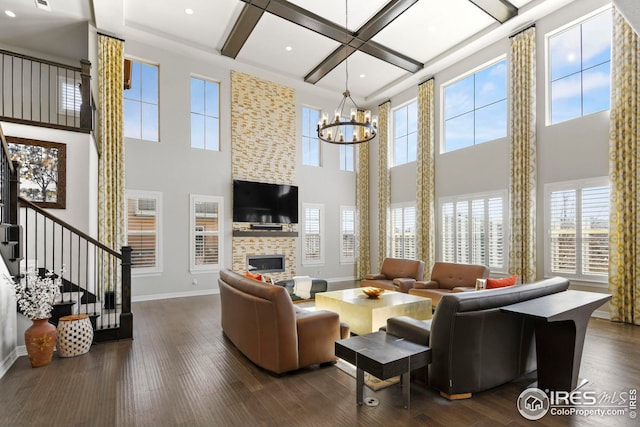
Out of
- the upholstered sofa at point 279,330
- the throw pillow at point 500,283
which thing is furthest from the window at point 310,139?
the upholstered sofa at point 279,330

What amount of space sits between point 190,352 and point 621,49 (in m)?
7.78

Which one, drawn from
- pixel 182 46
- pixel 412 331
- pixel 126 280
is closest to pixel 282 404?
pixel 412 331

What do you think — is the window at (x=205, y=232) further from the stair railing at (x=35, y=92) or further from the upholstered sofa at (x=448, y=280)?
the upholstered sofa at (x=448, y=280)

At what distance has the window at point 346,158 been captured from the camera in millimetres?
10331

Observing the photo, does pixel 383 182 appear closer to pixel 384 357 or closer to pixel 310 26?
pixel 310 26

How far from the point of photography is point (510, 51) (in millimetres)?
6684

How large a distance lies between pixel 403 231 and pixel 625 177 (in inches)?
193

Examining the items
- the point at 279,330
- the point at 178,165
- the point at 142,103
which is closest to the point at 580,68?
the point at 279,330

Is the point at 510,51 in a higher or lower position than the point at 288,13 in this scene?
lower

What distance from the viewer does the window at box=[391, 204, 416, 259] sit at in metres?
8.88

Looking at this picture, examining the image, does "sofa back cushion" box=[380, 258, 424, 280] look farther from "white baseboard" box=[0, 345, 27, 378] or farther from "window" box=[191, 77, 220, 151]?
"white baseboard" box=[0, 345, 27, 378]

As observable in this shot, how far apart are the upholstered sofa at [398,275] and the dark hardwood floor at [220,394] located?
2903 millimetres

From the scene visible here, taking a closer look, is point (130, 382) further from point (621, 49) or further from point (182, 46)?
point (621, 49)

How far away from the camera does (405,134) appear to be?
30.9ft
